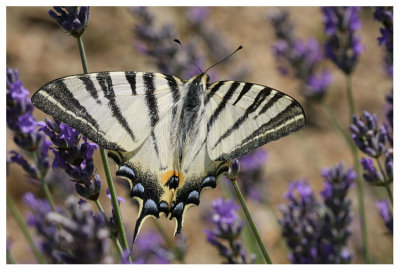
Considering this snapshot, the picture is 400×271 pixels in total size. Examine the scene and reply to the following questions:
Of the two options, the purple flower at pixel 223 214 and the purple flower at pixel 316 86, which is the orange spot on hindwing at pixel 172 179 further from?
the purple flower at pixel 316 86

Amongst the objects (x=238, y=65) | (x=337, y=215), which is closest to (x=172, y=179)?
(x=337, y=215)

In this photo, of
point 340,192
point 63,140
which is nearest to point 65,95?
point 63,140

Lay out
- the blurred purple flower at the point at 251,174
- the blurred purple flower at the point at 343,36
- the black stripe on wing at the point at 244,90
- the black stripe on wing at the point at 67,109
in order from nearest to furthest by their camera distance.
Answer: the black stripe on wing at the point at 67,109 → the black stripe on wing at the point at 244,90 → the blurred purple flower at the point at 343,36 → the blurred purple flower at the point at 251,174

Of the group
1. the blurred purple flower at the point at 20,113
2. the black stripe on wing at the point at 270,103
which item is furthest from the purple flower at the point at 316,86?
the blurred purple flower at the point at 20,113

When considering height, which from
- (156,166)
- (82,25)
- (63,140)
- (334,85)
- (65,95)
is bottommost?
(334,85)

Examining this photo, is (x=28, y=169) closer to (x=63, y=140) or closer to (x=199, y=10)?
(x=63, y=140)
